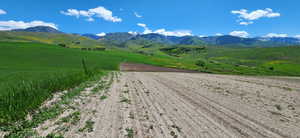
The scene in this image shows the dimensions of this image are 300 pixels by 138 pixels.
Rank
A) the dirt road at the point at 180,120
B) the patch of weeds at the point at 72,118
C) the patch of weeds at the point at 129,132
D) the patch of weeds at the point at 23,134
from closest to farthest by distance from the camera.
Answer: the patch of weeds at the point at 23,134 → the patch of weeds at the point at 129,132 → the dirt road at the point at 180,120 → the patch of weeds at the point at 72,118

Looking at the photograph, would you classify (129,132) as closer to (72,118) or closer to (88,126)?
(88,126)

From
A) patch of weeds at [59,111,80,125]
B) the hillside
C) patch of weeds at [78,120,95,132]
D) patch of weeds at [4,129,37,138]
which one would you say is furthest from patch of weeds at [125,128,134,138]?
the hillside

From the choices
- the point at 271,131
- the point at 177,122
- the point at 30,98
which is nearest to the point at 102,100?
the point at 30,98

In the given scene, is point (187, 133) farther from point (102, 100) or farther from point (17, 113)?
point (17, 113)

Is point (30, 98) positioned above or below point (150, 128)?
above

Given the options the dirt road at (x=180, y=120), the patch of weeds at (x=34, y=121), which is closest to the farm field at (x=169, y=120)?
the dirt road at (x=180, y=120)

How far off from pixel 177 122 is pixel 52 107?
739cm

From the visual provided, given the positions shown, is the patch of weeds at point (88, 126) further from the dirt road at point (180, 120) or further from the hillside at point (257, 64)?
the hillside at point (257, 64)

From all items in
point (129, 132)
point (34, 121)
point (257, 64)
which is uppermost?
point (257, 64)

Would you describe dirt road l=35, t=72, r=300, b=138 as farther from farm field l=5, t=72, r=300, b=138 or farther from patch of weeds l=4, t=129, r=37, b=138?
patch of weeds l=4, t=129, r=37, b=138

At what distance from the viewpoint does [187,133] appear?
607cm

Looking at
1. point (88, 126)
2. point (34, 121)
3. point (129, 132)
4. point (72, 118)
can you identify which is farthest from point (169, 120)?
point (34, 121)

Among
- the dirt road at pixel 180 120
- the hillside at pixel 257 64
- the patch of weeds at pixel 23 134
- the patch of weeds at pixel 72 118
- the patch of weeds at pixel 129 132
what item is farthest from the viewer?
the hillside at pixel 257 64

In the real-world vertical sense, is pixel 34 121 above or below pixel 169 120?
above
